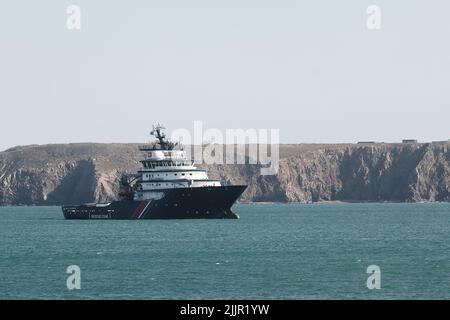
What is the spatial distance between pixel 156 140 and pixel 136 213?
329 inches

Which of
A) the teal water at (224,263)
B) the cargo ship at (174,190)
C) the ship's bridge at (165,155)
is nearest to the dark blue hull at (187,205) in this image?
the cargo ship at (174,190)

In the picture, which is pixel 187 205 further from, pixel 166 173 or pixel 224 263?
pixel 224 263

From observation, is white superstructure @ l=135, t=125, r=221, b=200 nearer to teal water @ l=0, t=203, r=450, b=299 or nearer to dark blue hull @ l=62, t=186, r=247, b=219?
dark blue hull @ l=62, t=186, r=247, b=219

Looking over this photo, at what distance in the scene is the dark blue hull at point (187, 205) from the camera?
104m

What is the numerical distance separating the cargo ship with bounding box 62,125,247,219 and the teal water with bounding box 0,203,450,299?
1035 cm

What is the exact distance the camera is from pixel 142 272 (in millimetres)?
51156

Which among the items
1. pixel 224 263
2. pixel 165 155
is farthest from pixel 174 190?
pixel 224 263

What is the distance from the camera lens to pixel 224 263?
184 feet

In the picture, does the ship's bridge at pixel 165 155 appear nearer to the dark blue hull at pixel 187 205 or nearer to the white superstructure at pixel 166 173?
the white superstructure at pixel 166 173

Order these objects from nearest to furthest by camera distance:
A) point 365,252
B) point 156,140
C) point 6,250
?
point 365,252 → point 6,250 → point 156,140

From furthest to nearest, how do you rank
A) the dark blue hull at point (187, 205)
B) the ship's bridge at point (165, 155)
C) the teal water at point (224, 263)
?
1. the ship's bridge at point (165, 155)
2. the dark blue hull at point (187, 205)
3. the teal water at point (224, 263)

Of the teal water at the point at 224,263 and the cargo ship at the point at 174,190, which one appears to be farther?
the cargo ship at the point at 174,190
